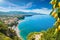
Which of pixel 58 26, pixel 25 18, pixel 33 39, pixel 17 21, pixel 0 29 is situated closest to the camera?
pixel 58 26

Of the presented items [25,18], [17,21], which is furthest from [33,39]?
[25,18]

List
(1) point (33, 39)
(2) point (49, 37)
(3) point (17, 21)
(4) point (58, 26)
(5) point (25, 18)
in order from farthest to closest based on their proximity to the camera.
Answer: (5) point (25, 18), (3) point (17, 21), (1) point (33, 39), (2) point (49, 37), (4) point (58, 26)

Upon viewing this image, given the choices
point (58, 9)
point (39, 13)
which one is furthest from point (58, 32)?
point (39, 13)

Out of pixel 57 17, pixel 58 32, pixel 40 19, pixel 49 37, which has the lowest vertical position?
pixel 40 19

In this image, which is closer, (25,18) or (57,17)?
(57,17)

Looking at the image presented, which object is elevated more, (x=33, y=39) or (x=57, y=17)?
(x=57, y=17)

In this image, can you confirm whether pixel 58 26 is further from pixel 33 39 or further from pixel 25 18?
pixel 25 18

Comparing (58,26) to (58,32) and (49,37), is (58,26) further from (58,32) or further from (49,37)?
(49,37)

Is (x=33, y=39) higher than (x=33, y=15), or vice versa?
(x=33, y=39)

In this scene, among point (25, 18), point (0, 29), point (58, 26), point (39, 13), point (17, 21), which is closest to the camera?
point (58, 26)
